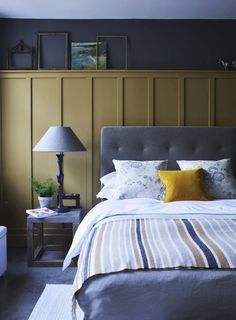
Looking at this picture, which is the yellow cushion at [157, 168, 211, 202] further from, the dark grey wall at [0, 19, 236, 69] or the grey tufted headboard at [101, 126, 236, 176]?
the dark grey wall at [0, 19, 236, 69]

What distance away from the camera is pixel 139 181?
3379 mm

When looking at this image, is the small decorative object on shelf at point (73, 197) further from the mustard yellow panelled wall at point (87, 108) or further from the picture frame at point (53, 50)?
the picture frame at point (53, 50)

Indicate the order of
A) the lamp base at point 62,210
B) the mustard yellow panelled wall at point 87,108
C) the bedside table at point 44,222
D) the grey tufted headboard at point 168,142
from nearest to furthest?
the bedside table at point 44,222
the lamp base at point 62,210
the grey tufted headboard at point 168,142
the mustard yellow panelled wall at point 87,108

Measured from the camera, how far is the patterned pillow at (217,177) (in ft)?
11.1

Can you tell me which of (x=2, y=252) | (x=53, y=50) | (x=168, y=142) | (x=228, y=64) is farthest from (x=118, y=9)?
(x=2, y=252)

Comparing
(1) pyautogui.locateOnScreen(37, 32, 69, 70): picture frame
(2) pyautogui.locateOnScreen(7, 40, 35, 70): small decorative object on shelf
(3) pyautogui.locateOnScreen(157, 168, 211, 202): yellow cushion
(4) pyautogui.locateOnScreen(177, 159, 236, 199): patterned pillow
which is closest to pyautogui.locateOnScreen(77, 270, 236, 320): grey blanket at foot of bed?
(3) pyautogui.locateOnScreen(157, 168, 211, 202): yellow cushion

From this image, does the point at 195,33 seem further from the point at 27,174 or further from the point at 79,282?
the point at 79,282

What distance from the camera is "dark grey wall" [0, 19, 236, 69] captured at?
419 centimetres

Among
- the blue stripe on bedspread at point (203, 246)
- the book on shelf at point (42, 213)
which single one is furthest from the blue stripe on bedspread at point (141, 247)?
the book on shelf at point (42, 213)

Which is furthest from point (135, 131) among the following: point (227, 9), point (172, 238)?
point (172, 238)

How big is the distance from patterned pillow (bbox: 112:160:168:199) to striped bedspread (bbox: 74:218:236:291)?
3.00 ft

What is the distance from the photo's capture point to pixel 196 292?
Answer: 1535 mm

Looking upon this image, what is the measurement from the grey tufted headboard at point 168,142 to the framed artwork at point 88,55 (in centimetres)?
82

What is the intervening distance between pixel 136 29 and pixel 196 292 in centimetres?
342
